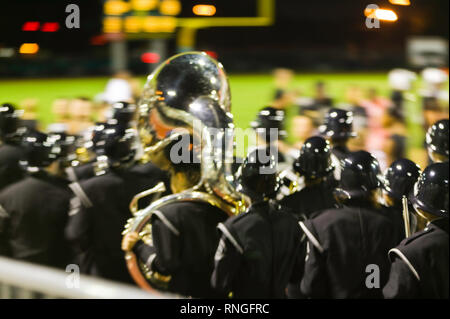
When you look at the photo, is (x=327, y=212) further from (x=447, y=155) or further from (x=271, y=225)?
(x=447, y=155)

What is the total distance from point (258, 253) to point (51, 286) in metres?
1.14

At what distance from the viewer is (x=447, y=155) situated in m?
4.67

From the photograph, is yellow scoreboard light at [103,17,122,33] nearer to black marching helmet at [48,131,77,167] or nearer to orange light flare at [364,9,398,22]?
orange light flare at [364,9,398,22]

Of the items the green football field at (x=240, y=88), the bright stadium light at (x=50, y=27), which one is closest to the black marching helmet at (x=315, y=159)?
the green football field at (x=240, y=88)

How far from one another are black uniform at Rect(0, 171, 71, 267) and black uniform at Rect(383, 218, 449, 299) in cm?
215

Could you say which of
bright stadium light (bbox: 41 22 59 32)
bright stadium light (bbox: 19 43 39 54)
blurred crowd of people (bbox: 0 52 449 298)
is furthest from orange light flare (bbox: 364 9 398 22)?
bright stadium light (bbox: 19 43 39 54)

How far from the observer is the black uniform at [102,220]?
13.5 feet

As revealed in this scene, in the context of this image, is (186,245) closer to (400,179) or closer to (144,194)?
(144,194)

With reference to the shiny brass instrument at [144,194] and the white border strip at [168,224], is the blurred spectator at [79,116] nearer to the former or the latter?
the shiny brass instrument at [144,194]

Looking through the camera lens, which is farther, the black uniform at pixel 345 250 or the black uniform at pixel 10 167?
the black uniform at pixel 10 167

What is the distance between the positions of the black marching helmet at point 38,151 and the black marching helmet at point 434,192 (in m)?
2.25

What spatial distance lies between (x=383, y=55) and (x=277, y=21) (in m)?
5.09

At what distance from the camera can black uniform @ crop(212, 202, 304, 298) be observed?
3209 mm

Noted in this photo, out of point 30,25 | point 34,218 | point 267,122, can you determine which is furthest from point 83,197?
point 30,25
